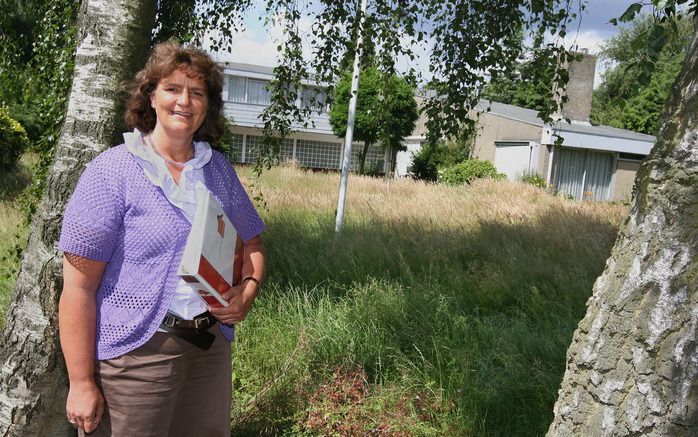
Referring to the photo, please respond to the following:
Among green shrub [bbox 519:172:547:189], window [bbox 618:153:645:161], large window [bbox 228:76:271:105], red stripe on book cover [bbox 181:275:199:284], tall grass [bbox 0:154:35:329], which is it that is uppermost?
large window [bbox 228:76:271:105]

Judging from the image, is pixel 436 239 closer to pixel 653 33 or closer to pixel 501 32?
pixel 501 32

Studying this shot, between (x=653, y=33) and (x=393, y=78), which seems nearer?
(x=653, y=33)

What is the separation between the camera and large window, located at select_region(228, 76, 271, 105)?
37375 millimetres

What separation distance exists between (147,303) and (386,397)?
2.09 m

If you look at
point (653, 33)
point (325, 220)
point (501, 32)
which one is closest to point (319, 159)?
point (325, 220)

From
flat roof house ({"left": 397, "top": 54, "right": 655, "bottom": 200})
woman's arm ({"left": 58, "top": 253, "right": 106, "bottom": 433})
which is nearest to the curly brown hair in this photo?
woman's arm ({"left": 58, "top": 253, "right": 106, "bottom": 433})

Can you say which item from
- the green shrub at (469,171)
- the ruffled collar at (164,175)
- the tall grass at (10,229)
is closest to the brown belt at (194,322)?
the ruffled collar at (164,175)

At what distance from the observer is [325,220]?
29.9ft

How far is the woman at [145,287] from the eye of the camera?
78.8 inches

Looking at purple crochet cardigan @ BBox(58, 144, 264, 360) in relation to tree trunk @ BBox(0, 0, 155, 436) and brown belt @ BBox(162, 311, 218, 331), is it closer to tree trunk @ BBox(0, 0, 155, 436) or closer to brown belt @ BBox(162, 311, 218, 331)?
brown belt @ BBox(162, 311, 218, 331)

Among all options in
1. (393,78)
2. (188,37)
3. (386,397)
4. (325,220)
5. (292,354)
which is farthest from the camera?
(325,220)

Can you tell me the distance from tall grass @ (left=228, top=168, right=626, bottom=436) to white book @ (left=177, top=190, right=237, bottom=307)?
182cm

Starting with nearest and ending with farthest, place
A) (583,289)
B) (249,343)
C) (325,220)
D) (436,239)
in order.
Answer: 1. (249,343)
2. (583,289)
3. (436,239)
4. (325,220)

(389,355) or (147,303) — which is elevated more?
(147,303)
